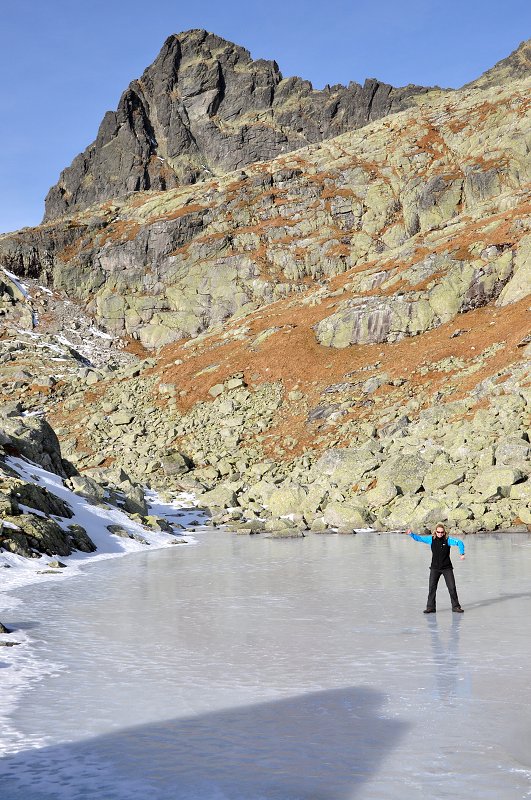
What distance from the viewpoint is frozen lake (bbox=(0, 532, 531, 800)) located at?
5.71 meters

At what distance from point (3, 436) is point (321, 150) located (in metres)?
107

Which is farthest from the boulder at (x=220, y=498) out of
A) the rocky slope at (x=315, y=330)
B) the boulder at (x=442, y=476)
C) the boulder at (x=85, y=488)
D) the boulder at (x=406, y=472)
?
the boulder at (x=442, y=476)

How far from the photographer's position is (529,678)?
28.1 ft

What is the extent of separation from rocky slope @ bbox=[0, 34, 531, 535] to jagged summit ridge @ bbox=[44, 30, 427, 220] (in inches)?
1628

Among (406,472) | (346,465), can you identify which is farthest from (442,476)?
(346,465)

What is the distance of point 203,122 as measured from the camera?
7205 inches

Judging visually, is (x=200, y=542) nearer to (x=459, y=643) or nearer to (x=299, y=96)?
(x=459, y=643)

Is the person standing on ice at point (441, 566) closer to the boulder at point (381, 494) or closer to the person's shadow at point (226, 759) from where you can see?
the person's shadow at point (226, 759)

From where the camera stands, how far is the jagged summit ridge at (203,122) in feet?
573

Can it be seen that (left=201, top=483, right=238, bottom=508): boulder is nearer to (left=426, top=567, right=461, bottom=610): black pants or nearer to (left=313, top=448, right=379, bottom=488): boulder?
(left=313, top=448, right=379, bottom=488): boulder

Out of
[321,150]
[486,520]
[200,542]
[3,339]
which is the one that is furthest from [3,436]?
[321,150]

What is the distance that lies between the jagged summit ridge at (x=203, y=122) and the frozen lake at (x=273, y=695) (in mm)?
170327

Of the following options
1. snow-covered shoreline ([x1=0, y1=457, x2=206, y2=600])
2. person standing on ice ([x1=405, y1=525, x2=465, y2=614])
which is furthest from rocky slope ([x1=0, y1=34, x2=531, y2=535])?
person standing on ice ([x1=405, y1=525, x2=465, y2=614])

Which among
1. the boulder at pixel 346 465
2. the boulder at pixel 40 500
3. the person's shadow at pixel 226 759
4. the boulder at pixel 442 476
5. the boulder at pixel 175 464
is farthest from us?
the boulder at pixel 175 464
